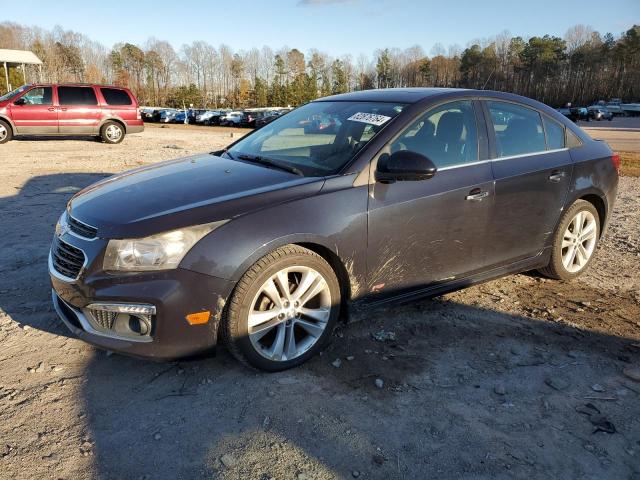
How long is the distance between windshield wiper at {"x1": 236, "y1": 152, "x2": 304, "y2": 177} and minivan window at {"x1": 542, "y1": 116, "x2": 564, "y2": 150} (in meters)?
2.28

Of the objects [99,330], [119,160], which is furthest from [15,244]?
[119,160]

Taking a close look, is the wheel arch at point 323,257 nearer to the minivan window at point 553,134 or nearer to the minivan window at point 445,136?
the minivan window at point 445,136

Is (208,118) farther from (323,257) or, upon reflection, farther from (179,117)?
(323,257)

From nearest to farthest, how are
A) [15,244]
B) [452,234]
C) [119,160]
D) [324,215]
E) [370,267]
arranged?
[324,215], [370,267], [452,234], [15,244], [119,160]

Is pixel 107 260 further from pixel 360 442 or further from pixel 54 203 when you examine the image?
pixel 54 203

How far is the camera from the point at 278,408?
279 centimetres

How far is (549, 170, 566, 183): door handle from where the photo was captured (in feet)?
13.9

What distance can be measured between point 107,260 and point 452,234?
2263 millimetres

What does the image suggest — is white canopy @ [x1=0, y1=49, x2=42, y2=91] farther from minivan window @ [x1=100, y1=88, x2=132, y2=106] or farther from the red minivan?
minivan window @ [x1=100, y1=88, x2=132, y2=106]

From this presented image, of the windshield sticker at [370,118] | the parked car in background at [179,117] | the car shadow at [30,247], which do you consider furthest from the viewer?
the parked car in background at [179,117]

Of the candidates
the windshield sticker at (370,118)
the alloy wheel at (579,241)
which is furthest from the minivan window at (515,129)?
the windshield sticker at (370,118)

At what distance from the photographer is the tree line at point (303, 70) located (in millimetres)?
79812

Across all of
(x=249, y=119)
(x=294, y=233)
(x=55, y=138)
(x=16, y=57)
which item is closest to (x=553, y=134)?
(x=294, y=233)

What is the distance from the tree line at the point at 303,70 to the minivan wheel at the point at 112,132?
61.8 m
